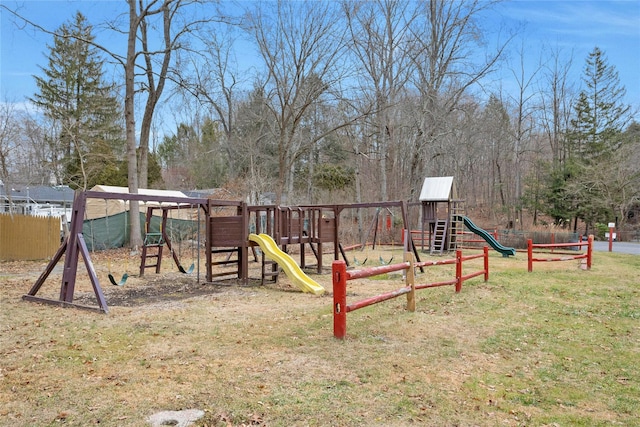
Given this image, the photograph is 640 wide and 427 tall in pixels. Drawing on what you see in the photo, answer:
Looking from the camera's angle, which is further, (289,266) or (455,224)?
(455,224)

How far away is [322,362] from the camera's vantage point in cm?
→ 502

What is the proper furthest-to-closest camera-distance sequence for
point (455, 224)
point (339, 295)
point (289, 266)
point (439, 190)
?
point (455, 224) < point (439, 190) < point (289, 266) < point (339, 295)

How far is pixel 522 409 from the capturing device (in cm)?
400

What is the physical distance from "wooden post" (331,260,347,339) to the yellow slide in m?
3.77

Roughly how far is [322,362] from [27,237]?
1469 centimetres

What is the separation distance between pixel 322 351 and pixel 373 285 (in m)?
5.76

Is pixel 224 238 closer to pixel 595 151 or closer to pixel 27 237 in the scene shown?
pixel 27 237

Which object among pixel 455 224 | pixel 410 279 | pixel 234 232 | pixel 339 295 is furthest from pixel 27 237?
pixel 455 224

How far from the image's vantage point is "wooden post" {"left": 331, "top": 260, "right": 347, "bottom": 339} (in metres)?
5.71

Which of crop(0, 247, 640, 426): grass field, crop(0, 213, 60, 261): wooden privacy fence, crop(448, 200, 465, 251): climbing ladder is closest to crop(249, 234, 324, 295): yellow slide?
crop(0, 247, 640, 426): grass field

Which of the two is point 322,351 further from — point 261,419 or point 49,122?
point 49,122

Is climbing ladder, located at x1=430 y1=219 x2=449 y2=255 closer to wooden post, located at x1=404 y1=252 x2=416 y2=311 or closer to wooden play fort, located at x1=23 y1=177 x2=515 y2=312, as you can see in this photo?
wooden play fort, located at x1=23 y1=177 x2=515 y2=312

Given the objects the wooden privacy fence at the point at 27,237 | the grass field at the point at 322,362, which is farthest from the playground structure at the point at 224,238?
the wooden privacy fence at the point at 27,237

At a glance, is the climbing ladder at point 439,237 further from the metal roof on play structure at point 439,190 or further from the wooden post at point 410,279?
the wooden post at point 410,279
